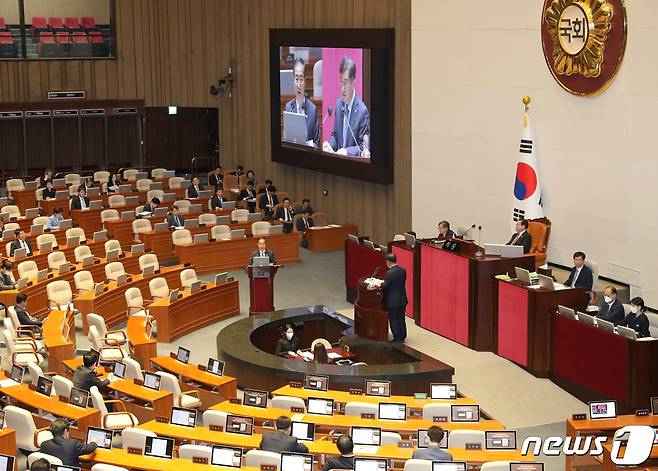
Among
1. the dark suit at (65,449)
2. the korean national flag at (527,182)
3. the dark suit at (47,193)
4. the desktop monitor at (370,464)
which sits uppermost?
the korean national flag at (527,182)

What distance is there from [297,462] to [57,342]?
20.9 ft

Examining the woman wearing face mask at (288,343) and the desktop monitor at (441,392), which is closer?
the desktop monitor at (441,392)

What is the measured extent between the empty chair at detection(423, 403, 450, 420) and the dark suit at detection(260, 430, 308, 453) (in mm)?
1791

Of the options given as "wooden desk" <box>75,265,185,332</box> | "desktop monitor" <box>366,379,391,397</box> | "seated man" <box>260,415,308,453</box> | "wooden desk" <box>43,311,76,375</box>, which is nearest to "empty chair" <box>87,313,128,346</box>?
"wooden desk" <box>43,311,76,375</box>

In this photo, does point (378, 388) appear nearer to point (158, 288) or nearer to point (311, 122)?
point (158, 288)

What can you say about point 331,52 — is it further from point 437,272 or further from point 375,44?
point 437,272

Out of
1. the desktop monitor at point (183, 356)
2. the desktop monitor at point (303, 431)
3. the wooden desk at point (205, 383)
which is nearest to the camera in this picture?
the desktop monitor at point (303, 431)

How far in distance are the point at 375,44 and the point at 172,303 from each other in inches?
314

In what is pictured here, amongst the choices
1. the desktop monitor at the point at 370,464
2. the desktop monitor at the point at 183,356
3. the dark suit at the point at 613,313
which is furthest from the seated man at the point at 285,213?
the desktop monitor at the point at 370,464

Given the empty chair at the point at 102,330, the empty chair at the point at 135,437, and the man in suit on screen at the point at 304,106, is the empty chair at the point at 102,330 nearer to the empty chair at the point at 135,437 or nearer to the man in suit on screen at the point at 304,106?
the empty chair at the point at 135,437

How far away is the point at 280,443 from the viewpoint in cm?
1031

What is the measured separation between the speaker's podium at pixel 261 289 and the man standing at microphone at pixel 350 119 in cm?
573

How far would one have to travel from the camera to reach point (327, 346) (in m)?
15.5

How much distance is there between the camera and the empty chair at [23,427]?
→ 1162 centimetres
